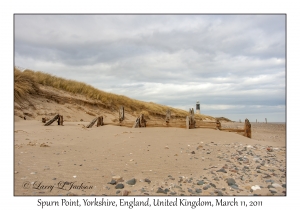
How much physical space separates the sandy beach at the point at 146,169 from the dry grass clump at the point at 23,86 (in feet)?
32.0

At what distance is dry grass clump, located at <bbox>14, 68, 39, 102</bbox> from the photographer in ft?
50.4

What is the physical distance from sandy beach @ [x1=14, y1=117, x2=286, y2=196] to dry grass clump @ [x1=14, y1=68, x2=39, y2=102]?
9.76 m

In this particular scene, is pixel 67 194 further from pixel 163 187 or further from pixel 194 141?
pixel 194 141

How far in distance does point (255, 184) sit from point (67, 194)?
322 cm

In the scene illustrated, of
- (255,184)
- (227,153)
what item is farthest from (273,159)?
(255,184)

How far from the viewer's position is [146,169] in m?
4.66

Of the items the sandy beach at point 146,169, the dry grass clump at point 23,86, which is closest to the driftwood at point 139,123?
the sandy beach at point 146,169

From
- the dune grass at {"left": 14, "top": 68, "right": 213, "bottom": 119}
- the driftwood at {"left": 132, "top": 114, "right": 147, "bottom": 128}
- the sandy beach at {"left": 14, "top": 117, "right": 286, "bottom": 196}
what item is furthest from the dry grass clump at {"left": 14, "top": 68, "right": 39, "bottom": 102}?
the sandy beach at {"left": 14, "top": 117, "right": 286, "bottom": 196}

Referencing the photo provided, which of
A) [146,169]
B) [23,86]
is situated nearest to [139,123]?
[146,169]

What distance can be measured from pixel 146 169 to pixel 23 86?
15.0 m

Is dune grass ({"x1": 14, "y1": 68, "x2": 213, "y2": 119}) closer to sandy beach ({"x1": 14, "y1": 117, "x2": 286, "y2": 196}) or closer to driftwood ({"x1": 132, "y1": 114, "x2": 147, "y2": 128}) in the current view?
driftwood ({"x1": 132, "y1": 114, "x2": 147, "y2": 128})

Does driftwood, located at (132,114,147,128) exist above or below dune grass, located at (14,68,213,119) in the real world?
below

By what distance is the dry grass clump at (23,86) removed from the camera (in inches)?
605
